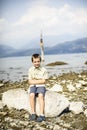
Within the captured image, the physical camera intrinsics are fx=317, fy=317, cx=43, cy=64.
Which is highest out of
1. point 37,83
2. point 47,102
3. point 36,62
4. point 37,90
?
point 36,62

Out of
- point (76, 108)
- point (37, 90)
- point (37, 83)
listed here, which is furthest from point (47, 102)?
point (76, 108)

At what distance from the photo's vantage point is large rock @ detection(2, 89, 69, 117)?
682cm

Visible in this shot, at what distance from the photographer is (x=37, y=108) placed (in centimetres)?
681

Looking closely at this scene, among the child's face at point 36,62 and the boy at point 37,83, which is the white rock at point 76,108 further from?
the child's face at point 36,62

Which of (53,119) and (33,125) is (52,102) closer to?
(53,119)

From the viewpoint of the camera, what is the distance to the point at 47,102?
6.82 m

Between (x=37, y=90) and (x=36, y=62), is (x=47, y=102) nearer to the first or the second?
(x=37, y=90)

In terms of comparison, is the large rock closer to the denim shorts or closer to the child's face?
the denim shorts

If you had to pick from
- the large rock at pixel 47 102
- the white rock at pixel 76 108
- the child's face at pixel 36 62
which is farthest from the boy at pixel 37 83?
the white rock at pixel 76 108

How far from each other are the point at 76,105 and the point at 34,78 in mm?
1256

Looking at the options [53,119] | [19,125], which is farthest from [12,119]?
[53,119]

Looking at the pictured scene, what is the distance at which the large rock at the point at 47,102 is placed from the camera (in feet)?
22.4

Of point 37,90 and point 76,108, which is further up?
point 37,90

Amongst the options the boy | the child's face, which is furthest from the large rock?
the child's face
